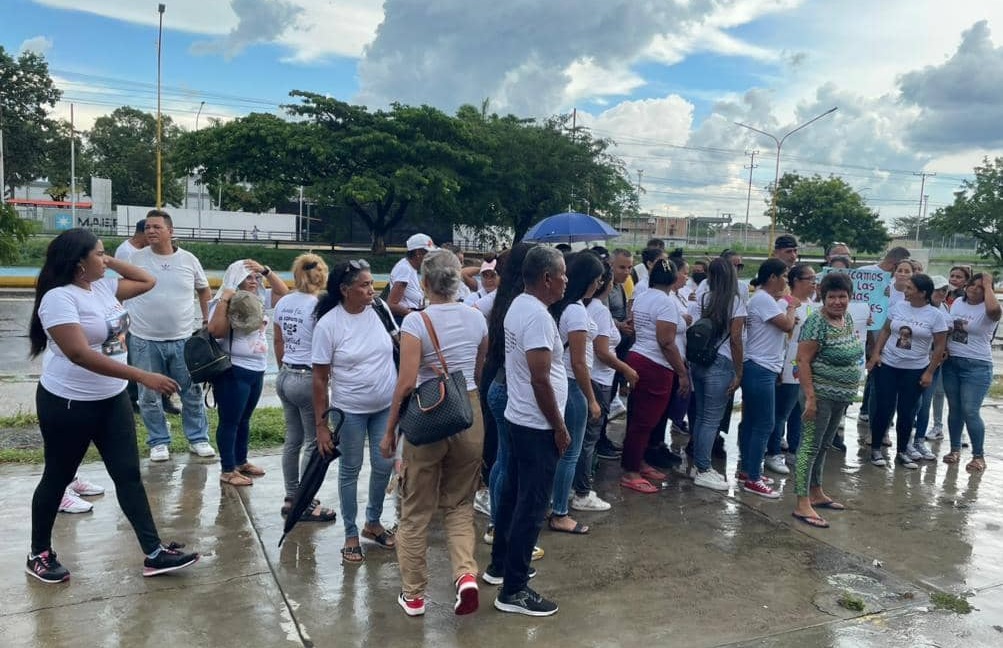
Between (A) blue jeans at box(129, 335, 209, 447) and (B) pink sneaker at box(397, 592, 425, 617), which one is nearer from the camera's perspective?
(B) pink sneaker at box(397, 592, 425, 617)

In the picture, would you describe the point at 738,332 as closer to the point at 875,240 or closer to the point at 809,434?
the point at 809,434

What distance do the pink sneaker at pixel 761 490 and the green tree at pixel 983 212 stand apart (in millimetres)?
39290

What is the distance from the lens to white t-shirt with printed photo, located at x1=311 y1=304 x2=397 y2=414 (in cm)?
391

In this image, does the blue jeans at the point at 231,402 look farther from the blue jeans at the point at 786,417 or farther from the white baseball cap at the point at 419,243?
the blue jeans at the point at 786,417

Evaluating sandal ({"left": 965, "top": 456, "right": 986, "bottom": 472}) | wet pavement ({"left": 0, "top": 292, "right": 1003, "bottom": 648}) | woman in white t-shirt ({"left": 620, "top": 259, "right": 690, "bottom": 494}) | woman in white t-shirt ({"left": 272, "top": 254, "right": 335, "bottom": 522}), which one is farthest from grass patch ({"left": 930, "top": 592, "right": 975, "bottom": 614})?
woman in white t-shirt ({"left": 272, "top": 254, "right": 335, "bottom": 522})

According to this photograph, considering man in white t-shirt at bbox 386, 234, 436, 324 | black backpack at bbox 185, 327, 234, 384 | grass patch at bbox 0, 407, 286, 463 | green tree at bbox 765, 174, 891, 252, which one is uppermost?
green tree at bbox 765, 174, 891, 252

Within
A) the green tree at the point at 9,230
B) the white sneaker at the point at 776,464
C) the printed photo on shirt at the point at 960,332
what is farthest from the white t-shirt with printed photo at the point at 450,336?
the green tree at the point at 9,230

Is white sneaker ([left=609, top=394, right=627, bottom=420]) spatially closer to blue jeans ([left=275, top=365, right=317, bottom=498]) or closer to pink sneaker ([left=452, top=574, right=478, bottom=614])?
blue jeans ([left=275, top=365, right=317, bottom=498])

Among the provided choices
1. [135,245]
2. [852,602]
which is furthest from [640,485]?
[135,245]

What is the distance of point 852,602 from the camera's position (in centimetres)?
377

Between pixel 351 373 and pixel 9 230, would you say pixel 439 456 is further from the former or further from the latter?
pixel 9 230

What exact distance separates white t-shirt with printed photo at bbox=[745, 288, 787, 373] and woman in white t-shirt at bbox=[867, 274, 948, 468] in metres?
1.68

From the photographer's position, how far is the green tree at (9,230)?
13.4 metres

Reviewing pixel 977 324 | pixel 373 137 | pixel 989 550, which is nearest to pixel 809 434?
pixel 989 550
